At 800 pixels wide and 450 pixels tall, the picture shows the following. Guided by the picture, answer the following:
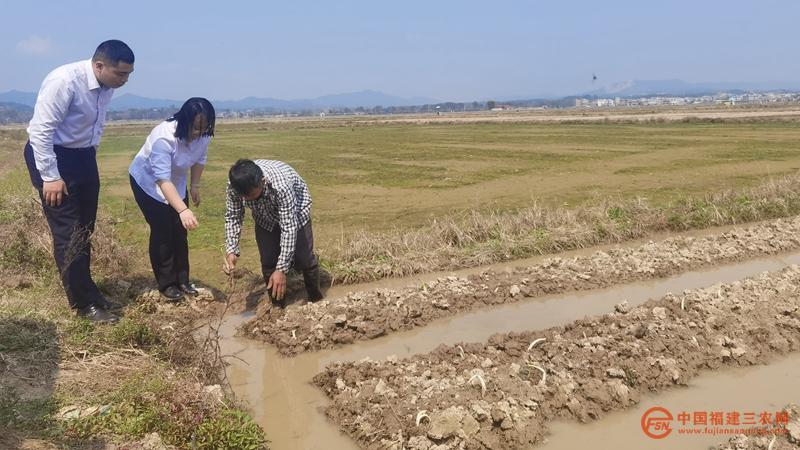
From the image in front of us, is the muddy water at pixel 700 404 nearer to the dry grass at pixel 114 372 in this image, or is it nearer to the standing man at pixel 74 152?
the dry grass at pixel 114 372

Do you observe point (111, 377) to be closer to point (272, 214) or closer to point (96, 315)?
point (96, 315)

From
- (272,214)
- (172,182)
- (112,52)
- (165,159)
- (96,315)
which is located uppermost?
(112,52)

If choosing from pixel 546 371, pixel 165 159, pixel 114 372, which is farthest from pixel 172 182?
pixel 546 371

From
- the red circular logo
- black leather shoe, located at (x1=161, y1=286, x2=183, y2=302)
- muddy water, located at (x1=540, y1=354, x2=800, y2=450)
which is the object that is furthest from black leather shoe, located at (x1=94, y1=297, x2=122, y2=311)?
the red circular logo

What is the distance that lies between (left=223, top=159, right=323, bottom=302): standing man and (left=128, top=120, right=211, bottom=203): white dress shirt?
0.48m

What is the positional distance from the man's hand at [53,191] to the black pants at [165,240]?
0.79 metres

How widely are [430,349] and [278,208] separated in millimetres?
1672

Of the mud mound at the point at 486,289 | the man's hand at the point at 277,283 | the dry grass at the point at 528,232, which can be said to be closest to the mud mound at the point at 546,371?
the mud mound at the point at 486,289

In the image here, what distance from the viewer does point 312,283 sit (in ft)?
16.9

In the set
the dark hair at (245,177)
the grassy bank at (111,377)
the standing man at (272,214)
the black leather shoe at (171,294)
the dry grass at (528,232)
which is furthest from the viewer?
the dry grass at (528,232)

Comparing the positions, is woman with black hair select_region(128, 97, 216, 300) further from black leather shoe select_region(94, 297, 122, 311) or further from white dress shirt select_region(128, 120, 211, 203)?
black leather shoe select_region(94, 297, 122, 311)

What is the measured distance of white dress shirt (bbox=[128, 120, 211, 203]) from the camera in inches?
173

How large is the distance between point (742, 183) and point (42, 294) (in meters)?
13.1

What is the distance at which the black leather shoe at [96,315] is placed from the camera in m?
4.23
